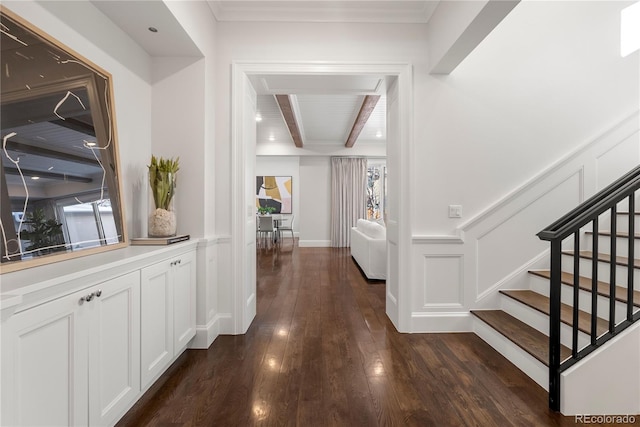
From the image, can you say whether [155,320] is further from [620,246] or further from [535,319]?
[620,246]

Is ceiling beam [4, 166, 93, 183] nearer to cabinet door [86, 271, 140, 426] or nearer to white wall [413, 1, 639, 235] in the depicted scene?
cabinet door [86, 271, 140, 426]

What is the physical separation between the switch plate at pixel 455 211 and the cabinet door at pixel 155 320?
2.34 m

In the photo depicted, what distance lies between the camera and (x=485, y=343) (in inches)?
95.7

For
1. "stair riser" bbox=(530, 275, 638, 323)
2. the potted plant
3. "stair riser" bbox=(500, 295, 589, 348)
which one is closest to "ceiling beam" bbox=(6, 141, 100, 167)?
the potted plant

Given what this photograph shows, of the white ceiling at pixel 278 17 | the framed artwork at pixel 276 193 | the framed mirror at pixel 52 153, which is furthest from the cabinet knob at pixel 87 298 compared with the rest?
the framed artwork at pixel 276 193

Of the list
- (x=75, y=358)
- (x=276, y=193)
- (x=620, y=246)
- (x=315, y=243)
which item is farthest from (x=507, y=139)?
(x=276, y=193)

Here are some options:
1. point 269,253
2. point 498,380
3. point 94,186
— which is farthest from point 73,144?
point 269,253

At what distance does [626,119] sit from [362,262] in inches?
142

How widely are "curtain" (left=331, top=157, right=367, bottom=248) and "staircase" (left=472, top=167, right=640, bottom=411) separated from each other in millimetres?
5647

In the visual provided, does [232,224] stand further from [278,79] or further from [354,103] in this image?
[354,103]

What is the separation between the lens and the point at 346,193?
822cm

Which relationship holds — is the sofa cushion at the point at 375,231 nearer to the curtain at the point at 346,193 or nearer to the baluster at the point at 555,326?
the curtain at the point at 346,193

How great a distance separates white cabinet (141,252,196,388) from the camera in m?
1.68

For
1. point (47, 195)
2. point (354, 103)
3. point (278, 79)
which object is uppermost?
point (354, 103)
